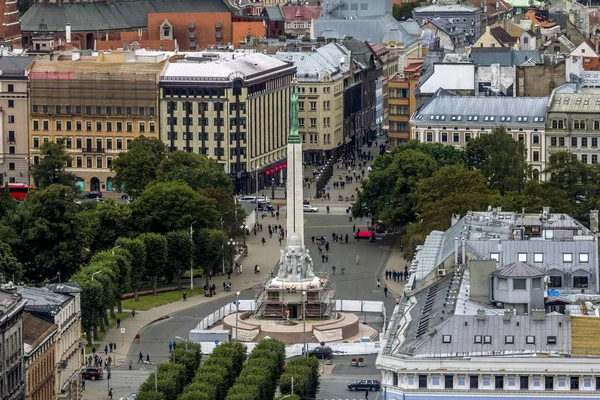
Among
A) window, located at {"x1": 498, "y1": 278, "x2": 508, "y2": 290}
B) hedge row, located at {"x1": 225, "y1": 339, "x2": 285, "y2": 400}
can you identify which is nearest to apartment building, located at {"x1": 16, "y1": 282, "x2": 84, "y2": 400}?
hedge row, located at {"x1": 225, "y1": 339, "x2": 285, "y2": 400}

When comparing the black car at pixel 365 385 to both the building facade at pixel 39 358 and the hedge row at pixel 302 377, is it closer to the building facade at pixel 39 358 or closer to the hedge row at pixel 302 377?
the hedge row at pixel 302 377

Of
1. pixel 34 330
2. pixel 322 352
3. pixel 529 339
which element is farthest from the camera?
pixel 322 352

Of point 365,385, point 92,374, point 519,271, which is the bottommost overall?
point 92,374

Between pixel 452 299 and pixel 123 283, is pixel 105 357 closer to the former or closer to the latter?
pixel 123 283

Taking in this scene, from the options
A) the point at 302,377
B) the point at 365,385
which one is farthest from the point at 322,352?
the point at 302,377

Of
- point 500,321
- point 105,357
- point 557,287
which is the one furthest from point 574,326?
point 105,357

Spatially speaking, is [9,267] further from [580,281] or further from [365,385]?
[580,281]
